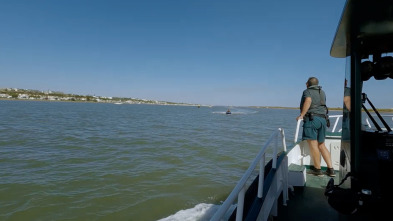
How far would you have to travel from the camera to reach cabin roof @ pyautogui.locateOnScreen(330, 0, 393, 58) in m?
1.88

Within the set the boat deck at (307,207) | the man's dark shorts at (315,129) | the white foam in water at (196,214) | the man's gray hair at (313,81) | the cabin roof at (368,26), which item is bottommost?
the white foam in water at (196,214)

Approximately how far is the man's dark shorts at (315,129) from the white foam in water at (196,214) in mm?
2465

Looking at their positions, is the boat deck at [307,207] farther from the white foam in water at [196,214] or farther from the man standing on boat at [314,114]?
the white foam in water at [196,214]

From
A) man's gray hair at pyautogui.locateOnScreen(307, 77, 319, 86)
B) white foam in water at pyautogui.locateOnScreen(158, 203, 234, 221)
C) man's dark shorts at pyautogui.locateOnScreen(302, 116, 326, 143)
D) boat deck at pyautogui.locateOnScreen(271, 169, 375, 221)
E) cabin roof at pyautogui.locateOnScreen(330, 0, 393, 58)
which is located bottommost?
white foam in water at pyautogui.locateOnScreen(158, 203, 234, 221)

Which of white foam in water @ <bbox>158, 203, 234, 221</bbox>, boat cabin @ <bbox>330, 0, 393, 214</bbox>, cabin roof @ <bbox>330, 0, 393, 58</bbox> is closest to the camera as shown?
cabin roof @ <bbox>330, 0, 393, 58</bbox>

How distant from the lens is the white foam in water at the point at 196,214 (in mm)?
5242

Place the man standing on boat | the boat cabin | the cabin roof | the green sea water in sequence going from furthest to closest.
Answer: the green sea water, the man standing on boat, the boat cabin, the cabin roof

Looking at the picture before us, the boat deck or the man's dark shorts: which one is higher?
the man's dark shorts

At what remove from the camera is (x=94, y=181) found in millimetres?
7457

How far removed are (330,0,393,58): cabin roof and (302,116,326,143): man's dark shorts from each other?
2.39 metres

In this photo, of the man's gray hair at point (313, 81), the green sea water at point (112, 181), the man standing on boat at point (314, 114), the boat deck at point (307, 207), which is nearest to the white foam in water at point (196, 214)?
the green sea water at point (112, 181)

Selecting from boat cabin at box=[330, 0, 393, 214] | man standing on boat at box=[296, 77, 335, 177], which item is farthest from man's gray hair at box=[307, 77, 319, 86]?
boat cabin at box=[330, 0, 393, 214]

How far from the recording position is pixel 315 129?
15.6 ft

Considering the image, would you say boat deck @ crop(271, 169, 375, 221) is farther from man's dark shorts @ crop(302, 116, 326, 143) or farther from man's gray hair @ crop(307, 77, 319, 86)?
man's gray hair @ crop(307, 77, 319, 86)
